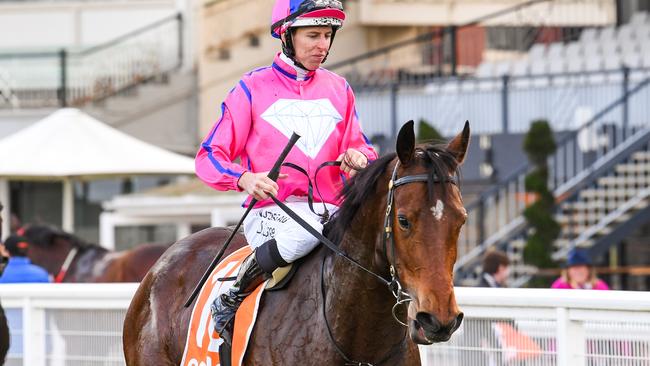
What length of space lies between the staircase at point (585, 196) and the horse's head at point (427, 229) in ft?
35.1

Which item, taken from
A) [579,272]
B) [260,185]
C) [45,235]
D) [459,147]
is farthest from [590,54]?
[459,147]

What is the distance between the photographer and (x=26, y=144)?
13562 mm

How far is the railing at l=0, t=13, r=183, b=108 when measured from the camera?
20.2m

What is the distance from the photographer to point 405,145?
14.9 ft

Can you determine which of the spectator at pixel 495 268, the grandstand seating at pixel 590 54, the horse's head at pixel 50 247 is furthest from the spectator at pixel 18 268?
the grandstand seating at pixel 590 54

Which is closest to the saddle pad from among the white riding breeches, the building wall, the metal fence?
the white riding breeches

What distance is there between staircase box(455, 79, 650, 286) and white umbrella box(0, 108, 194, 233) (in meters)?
3.71

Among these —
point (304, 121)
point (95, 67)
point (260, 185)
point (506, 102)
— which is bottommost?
point (260, 185)

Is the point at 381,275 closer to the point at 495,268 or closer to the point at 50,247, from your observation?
the point at 495,268

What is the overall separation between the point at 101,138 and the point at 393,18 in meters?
9.11

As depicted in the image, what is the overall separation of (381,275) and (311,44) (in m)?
0.97

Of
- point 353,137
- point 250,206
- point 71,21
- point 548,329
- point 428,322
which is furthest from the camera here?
point 71,21

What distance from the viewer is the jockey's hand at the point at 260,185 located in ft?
16.3

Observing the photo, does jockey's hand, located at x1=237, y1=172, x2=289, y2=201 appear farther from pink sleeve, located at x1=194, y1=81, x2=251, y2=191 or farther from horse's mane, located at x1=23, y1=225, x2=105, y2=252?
horse's mane, located at x1=23, y1=225, x2=105, y2=252
